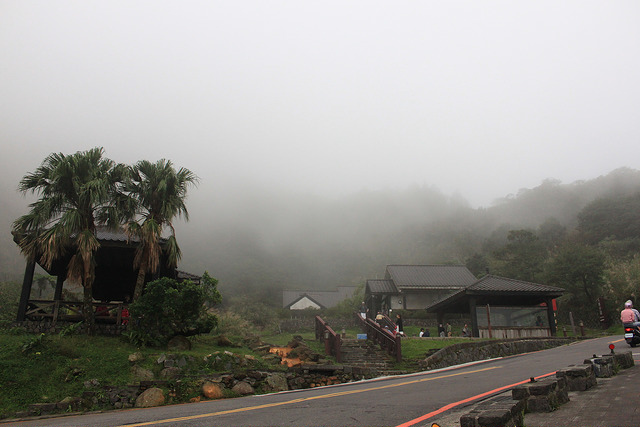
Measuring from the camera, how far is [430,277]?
42.6 meters

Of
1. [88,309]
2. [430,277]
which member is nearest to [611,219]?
[430,277]

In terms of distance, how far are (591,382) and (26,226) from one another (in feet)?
57.6

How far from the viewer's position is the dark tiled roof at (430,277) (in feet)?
132

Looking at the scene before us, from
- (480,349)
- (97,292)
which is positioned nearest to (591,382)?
(480,349)

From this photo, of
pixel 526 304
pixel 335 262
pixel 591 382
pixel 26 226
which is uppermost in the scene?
pixel 335 262

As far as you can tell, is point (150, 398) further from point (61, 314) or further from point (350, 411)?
point (61, 314)

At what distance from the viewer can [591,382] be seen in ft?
22.3

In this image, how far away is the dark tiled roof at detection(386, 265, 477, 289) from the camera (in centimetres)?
4025

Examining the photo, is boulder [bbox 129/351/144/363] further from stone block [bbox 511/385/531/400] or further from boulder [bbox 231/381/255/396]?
stone block [bbox 511/385/531/400]

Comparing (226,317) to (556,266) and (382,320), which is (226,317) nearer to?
(382,320)

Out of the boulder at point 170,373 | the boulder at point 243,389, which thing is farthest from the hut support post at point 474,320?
the boulder at point 170,373

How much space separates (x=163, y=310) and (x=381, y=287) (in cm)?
2909

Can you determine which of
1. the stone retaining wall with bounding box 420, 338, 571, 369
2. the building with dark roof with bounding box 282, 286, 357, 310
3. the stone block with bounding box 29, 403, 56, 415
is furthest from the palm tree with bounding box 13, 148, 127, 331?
the building with dark roof with bounding box 282, 286, 357, 310

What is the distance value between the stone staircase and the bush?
21.0 ft
